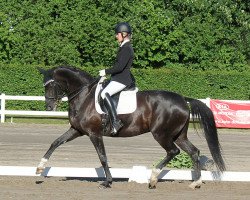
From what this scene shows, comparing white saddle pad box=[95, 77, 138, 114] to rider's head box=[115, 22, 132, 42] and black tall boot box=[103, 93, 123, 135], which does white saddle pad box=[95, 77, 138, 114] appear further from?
rider's head box=[115, 22, 132, 42]

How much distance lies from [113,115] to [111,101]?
9.7 inches

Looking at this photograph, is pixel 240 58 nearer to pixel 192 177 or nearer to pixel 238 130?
pixel 238 130

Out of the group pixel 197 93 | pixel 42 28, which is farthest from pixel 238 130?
pixel 42 28

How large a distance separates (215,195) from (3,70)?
20.9 meters

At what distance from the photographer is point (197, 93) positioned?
3089cm

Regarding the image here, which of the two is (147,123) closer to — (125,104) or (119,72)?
(125,104)

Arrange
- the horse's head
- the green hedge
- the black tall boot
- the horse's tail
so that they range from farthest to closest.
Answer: the green hedge < the horse's head < the horse's tail < the black tall boot

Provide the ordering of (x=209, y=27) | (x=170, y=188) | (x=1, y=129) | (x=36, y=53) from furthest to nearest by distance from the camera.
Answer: (x=209, y=27), (x=36, y=53), (x=1, y=129), (x=170, y=188)

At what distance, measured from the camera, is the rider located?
11.5 m

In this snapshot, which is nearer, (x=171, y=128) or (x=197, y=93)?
(x=171, y=128)

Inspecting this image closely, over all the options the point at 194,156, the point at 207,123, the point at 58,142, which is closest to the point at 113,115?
the point at 58,142

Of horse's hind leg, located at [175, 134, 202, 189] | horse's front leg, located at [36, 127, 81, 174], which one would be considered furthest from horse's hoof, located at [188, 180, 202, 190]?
horse's front leg, located at [36, 127, 81, 174]

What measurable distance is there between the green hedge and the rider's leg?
61.7ft

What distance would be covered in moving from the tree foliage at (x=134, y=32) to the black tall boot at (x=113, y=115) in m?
21.3
